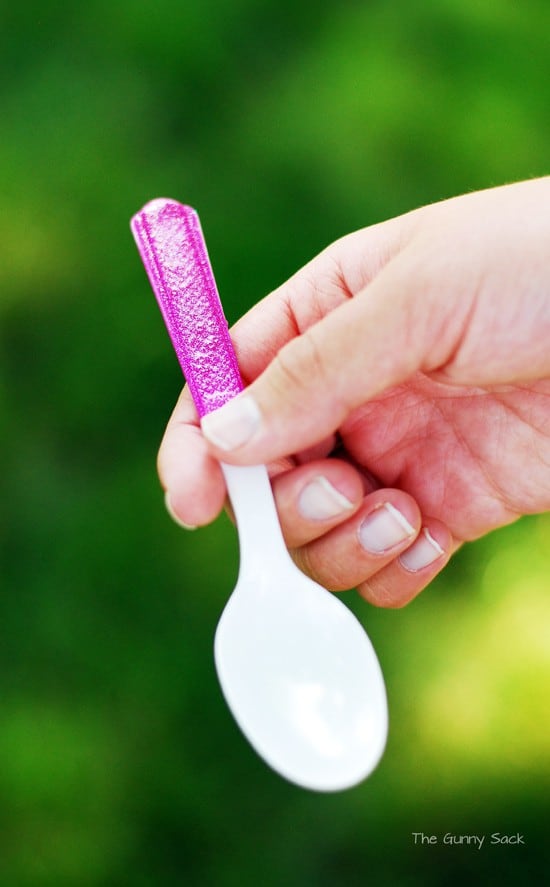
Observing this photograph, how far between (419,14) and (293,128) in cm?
26

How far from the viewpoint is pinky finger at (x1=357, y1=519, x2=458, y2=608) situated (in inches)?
34.3

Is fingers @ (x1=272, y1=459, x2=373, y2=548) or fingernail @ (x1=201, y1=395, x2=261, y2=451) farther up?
fingernail @ (x1=201, y1=395, x2=261, y2=451)

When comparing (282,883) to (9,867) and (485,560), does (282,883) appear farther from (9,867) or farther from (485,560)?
(485,560)

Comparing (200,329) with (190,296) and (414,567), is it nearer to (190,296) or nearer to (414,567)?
(190,296)

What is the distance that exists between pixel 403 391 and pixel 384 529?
13 centimetres

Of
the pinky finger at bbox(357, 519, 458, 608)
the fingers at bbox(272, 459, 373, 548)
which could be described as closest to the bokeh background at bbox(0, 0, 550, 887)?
the pinky finger at bbox(357, 519, 458, 608)

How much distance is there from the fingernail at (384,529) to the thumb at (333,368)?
0.57ft

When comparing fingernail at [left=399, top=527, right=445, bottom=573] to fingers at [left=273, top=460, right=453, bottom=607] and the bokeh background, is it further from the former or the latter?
the bokeh background

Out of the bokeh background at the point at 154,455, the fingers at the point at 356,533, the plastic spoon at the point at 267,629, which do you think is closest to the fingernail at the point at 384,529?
the fingers at the point at 356,533

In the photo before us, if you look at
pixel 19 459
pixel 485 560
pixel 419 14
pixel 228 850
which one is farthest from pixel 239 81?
pixel 228 850

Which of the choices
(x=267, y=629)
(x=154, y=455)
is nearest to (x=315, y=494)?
(x=267, y=629)

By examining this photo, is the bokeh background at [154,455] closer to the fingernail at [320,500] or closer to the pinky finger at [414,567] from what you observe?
the pinky finger at [414,567]

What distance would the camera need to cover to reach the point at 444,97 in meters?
1.30

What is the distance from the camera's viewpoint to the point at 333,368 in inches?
24.9
